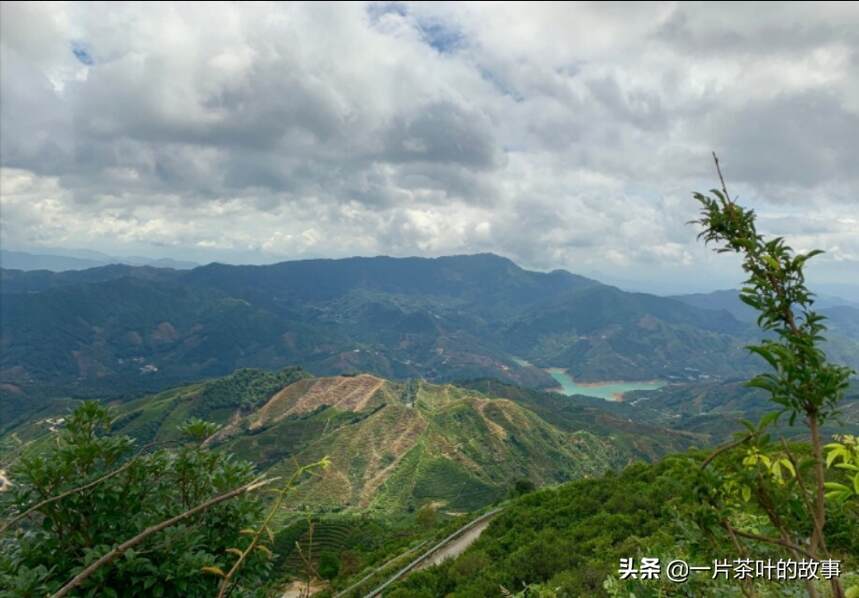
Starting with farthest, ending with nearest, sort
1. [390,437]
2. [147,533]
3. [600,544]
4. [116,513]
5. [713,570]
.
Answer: [390,437], [600,544], [116,513], [713,570], [147,533]

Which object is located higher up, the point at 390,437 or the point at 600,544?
the point at 600,544

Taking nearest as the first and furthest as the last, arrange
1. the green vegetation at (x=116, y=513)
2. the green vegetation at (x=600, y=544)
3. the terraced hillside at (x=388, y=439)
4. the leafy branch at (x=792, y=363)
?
the leafy branch at (x=792, y=363), the green vegetation at (x=600, y=544), the green vegetation at (x=116, y=513), the terraced hillside at (x=388, y=439)

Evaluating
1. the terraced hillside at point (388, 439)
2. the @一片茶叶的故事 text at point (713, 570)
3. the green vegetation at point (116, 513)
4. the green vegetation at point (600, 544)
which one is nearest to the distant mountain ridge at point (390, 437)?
the terraced hillside at point (388, 439)

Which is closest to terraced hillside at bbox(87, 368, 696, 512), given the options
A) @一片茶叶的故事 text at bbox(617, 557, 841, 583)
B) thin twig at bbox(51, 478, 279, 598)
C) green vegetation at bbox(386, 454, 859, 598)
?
Answer: green vegetation at bbox(386, 454, 859, 598)

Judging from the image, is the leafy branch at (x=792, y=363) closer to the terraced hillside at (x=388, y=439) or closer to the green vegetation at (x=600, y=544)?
the green vegetation at (x=600, y=544)

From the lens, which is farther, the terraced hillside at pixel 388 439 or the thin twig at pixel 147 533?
the terraced hillside at pixel 388 439

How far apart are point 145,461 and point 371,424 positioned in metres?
115

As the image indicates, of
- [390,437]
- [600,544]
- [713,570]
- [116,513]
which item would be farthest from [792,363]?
[390,437]

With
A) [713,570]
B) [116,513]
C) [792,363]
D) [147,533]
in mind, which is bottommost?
[116,513]

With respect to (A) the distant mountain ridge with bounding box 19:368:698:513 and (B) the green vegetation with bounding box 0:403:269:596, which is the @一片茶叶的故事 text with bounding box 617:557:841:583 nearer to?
(B) the green vegetation with bounding box 0:403:269:596

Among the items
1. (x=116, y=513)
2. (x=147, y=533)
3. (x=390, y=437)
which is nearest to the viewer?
(x=147, y=533)

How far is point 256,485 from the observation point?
8.60ft

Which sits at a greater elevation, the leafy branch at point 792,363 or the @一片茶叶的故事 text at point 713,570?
the leafy branch at point 792,363

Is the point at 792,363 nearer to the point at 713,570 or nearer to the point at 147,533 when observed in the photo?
the point at 713,570
